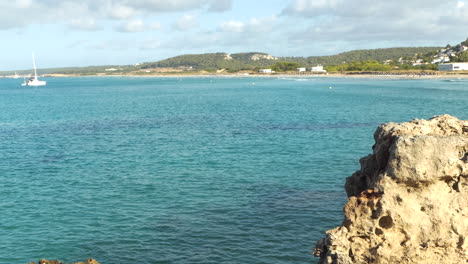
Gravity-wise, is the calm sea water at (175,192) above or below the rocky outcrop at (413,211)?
below

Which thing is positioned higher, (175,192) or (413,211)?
(413,211)

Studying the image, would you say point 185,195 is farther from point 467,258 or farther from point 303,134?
point 303,134

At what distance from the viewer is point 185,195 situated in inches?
1111

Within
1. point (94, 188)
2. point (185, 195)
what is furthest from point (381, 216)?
point (94, 188)

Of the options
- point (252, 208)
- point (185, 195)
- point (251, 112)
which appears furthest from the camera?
point (251, 112)

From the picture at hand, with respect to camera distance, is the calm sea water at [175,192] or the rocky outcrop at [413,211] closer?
the rocky outcrop at [413,211]

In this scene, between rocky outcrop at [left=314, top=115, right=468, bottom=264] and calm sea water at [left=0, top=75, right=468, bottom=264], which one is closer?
rocky outcrop at [left=314, top=115, right=468, bottom=264]

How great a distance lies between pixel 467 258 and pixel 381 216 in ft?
8.50

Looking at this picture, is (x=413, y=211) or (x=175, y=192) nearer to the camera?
(x=413, y=211)

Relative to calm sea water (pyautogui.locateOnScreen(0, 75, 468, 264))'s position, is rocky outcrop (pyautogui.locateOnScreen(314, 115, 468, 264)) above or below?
above

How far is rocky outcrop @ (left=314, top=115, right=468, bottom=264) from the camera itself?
12.5 metres

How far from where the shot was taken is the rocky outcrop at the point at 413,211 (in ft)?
41.0

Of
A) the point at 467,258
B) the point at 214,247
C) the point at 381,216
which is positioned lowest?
the point at 214,247

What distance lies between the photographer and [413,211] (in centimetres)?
1281
